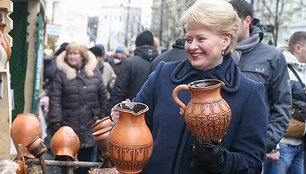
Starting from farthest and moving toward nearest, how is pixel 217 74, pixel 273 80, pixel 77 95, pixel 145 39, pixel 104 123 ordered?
pixel 145 39, pixel 77 95, pixel 273 80, pixel 104 123, pixel 217 74

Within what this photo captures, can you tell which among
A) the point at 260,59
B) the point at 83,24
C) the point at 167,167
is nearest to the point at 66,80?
the point at 260,59

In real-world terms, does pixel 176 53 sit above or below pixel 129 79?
above

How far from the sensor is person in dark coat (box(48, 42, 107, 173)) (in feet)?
15.4

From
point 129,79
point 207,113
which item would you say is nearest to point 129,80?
point 129,79

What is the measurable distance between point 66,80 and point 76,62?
0.27 metres

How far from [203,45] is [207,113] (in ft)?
1.14

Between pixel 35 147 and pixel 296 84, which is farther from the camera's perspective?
pixel 296 84

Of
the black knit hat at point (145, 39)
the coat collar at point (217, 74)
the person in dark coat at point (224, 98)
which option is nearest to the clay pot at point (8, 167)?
the person in dark coat at point (224, 98)

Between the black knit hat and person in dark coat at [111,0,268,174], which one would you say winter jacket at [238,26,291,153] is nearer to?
person in dark coat at [111,0,268,174]

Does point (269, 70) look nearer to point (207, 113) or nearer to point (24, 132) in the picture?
point (207, 113)

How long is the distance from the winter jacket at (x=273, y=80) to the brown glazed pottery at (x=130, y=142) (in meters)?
1.43

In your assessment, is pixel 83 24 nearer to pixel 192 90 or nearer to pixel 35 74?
pixel 35 74

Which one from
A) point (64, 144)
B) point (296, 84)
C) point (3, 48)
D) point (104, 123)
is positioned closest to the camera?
point (3, 48)

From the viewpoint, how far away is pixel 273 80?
306cm
